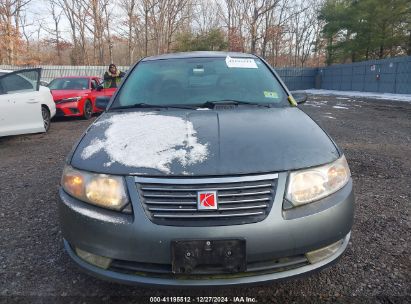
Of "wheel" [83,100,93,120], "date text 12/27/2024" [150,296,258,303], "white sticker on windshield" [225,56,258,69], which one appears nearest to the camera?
"date text 12/27/2024" [150,296,258,303]

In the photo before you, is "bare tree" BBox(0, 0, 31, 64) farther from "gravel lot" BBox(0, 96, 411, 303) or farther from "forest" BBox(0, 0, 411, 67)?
"gravel lot" BBox(0, 96, 411, 303)

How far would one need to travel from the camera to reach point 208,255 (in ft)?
5.00

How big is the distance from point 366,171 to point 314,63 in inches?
1814

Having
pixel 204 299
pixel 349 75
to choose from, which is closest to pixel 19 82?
pixel 204 299

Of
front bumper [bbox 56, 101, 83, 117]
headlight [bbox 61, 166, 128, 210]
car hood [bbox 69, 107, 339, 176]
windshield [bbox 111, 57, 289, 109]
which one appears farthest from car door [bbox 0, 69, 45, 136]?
headlight [bbox 61, 166, 128, 210]

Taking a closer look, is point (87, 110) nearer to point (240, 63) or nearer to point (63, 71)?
point (240, 63)

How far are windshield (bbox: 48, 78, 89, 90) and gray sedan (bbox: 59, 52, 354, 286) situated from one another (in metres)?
8.90

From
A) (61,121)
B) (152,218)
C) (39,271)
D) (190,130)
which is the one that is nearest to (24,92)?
(61,121)

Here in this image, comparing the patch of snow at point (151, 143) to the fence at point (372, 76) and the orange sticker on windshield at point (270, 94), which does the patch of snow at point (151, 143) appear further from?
the fence at point (372, 76)

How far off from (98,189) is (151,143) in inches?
15.5

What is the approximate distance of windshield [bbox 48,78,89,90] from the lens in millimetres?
10078

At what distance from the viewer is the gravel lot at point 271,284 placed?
1.94 metres

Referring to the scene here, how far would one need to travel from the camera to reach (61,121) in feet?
31.9

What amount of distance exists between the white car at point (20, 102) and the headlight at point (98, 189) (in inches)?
185
